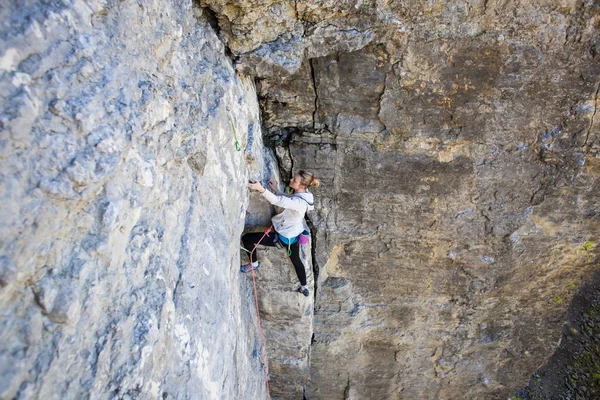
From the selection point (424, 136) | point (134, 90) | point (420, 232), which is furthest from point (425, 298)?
point (134, 90)

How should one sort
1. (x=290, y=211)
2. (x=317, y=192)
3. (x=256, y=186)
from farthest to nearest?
(x=317, y=192)
(x=290, y=211)
(x=256, y=186)

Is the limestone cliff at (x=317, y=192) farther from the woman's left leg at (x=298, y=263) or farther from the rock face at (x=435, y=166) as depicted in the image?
the woman's left leg at (x=298, y=263)

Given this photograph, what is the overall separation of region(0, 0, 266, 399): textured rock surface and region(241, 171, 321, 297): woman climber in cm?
74

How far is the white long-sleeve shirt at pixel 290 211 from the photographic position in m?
3.62

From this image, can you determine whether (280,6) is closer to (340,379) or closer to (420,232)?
(420,232)

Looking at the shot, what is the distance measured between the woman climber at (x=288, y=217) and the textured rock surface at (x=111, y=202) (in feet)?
2.42

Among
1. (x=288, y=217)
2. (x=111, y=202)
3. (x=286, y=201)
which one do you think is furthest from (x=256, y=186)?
(x=111, y=202)

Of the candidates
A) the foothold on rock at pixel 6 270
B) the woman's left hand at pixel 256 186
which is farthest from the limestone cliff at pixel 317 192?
the woman's left hand at pixel 256 186

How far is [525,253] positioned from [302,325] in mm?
2511

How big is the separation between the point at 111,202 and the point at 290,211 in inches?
81.9

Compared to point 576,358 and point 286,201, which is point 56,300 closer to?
point 286,201

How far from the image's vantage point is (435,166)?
13.6 ft

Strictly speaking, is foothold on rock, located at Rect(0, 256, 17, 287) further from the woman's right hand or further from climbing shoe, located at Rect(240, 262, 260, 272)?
climbing shoe, located at Rect(240, 262, 260, 272)

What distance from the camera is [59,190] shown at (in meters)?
1.64
